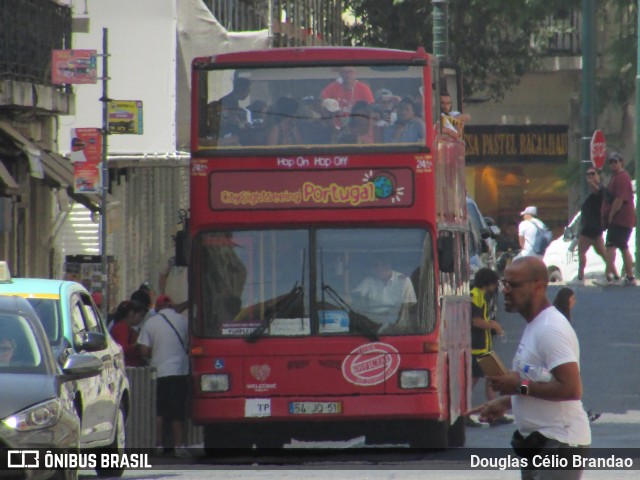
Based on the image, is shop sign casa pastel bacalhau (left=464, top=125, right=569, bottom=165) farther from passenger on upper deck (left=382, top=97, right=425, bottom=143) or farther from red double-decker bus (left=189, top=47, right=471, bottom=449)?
passenger on upper deck (left=382, top=97, right=425, bottom=143)

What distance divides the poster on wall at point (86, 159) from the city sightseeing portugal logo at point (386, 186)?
5.86 metres

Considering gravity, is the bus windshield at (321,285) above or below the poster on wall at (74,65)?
below

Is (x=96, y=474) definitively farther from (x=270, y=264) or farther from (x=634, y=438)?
(x=634, y=438)

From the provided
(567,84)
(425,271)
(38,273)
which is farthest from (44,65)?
(567,84)

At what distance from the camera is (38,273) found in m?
28.0

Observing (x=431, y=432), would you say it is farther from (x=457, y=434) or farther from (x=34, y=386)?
(x=34, y=386)

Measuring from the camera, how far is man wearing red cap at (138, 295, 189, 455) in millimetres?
16516

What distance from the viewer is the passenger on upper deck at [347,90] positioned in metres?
15.6

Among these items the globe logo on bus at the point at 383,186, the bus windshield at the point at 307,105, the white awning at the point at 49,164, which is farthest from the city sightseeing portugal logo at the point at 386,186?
the white awning at the point at 49,164

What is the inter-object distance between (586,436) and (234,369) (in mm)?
8276

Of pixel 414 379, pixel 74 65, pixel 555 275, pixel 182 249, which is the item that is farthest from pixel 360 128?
pixel 555 275

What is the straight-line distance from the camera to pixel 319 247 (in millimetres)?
15398

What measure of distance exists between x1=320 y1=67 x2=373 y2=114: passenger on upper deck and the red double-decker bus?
0.01m

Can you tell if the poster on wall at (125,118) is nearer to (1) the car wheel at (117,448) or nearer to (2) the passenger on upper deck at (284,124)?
(2) the passenger on upper deck at (284,124)
